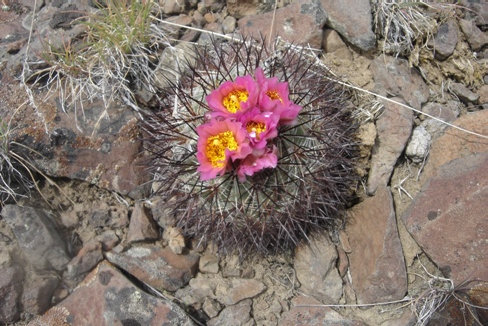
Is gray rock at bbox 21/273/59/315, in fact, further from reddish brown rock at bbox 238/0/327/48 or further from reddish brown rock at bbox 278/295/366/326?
reddish brown rock at bbox 238/0/327/48

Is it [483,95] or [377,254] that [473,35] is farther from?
[377,254]

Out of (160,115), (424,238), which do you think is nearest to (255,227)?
(160,115)

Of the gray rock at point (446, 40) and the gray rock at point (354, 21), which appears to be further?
the gray rock at point (446, 40)

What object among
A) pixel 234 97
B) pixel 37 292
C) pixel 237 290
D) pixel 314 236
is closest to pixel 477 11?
pixel 314 236

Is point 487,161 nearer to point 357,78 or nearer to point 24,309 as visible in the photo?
point 357,78

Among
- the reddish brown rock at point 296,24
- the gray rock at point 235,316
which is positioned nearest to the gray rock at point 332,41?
the reddish brown rock at point 296,24

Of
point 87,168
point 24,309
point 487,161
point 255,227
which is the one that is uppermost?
point 487,161

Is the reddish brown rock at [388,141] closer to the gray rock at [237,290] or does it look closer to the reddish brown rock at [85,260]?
the gray rock at [237,290]
